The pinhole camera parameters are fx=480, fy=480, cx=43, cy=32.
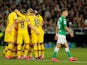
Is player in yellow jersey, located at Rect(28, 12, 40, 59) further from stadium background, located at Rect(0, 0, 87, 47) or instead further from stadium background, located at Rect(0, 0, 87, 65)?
stadium background, located at Rect(0, 0, 87, 47)

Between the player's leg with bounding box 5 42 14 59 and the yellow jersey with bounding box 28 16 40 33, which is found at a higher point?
the yellow jersey with bounding box 28 16 40 33

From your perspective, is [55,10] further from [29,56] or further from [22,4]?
[29,56]

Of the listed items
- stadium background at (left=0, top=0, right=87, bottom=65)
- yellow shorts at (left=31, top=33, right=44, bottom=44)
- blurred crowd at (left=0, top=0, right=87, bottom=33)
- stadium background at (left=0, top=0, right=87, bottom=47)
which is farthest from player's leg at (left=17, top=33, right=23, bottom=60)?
blurred crowd at (left=0, top=0, right=87, bottom=33)

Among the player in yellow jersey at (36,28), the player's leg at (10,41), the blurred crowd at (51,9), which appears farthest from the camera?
the blurred crowd at (51,9)

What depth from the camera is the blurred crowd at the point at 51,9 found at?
33.2m

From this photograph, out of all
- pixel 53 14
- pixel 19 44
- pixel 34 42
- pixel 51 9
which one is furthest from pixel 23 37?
pixel 51 9

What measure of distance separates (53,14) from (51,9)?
1028mm

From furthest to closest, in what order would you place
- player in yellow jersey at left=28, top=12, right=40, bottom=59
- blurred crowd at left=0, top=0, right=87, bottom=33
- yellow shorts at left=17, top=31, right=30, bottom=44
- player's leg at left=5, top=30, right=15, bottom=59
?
1. blurred crowd at left=0, top=0, right=87, bottom=33
2. player's leg at left=5, top=30, right=15, bottom=59
3. player in yellow jersey at left=28, top=12, right=40, bottom=59
4. yellow shorts at left=17, top=31, right=30, bottom=44

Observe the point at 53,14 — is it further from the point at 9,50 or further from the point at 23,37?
the point at 23,37

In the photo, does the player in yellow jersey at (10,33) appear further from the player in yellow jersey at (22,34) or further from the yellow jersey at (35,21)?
the yellow jersey at (35,21)

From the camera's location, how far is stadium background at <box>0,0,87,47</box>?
32.4m

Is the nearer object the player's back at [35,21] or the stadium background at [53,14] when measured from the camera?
the player's back at [35,21]

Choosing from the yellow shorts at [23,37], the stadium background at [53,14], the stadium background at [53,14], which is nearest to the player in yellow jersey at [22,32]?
the yellow shorts at [23,37]

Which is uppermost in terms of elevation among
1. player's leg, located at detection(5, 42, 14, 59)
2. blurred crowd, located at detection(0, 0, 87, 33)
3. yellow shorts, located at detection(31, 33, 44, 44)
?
blurred crowd, located at detection(0, 0, 87, 33)
